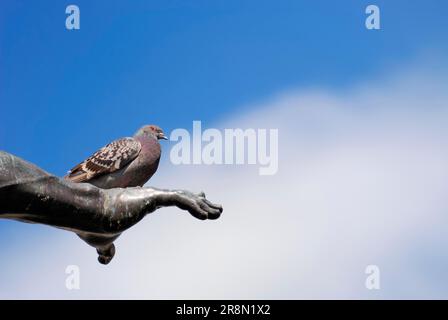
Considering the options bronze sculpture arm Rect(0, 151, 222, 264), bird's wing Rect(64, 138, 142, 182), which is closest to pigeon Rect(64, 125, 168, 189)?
bird's wing Rect(64, 138, 142, 182)

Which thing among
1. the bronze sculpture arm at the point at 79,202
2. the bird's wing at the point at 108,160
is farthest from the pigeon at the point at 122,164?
the bronze sculpture arm at the point at 79,202

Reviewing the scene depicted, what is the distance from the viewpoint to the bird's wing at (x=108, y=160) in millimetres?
9289

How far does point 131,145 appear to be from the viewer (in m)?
9.55

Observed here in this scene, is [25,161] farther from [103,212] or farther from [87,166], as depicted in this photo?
[87,166]

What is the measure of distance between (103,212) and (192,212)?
1.33 feet

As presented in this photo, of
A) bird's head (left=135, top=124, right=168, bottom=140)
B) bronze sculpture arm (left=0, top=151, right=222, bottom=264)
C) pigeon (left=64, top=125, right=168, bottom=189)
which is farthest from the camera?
bird's head (left=135, top=124, right=168, bottom=140)

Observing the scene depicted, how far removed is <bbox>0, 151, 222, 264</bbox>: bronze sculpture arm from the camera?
4.02 metres

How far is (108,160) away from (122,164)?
0.24m

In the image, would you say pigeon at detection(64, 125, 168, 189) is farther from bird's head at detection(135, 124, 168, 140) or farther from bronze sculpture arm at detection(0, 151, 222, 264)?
bronze sculpture arm at detection(0, 151, 222, 264)

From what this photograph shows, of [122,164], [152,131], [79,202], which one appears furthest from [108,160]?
[79,202]

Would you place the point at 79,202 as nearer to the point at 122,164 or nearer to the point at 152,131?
the point at 122,164

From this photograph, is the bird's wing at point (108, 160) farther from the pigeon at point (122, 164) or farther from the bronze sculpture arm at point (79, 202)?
the bronze sculpture arm at point (79, 202)
